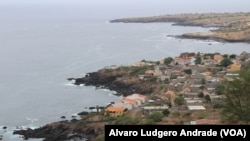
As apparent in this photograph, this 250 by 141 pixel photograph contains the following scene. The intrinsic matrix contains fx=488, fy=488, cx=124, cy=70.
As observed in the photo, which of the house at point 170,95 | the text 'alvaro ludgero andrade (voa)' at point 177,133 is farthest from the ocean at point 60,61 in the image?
the text 'alvaro ludgero andrade (voa)' at point 177,133

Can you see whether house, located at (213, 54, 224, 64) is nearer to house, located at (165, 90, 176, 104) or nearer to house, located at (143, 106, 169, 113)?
house, located at (165, 90, 176, 104)

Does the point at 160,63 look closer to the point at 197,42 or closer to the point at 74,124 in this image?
the point at 74,124

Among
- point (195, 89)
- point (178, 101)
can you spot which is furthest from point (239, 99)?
point (195, 89)

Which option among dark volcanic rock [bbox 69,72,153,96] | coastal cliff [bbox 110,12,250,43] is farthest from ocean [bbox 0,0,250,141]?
coastal cliff [bbox 110,12,250,43]

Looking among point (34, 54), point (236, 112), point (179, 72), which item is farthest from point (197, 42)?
point (236, 112)

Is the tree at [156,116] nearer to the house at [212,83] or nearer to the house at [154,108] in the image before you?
the house at [154,108]

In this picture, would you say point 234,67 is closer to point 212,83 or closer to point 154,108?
point 212,83
